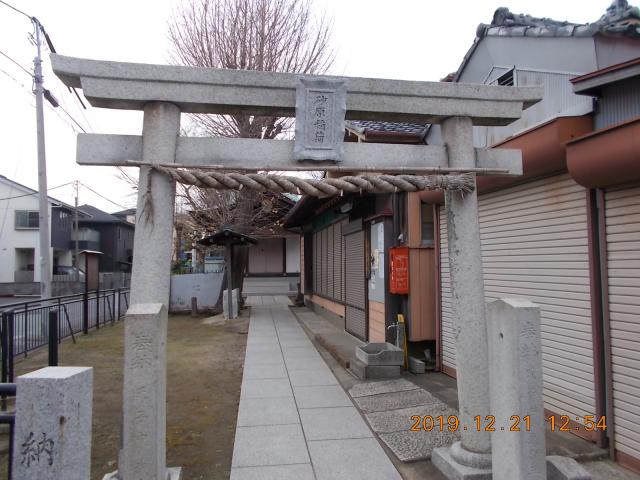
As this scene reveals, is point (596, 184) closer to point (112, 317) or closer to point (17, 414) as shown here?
point (17, 414)

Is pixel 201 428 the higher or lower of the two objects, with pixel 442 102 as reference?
lower

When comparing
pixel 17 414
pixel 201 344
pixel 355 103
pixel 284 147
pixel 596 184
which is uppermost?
pixel 355 103

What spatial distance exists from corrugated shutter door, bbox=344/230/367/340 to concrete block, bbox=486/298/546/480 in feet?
21.0

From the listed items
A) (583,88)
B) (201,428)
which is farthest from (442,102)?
(201,428)

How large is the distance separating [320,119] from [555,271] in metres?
3.13

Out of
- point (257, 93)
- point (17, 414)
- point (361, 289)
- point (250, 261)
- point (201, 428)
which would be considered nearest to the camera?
point (17, 414)

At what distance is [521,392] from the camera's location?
3045 mm

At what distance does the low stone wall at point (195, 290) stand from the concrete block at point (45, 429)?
592 inches

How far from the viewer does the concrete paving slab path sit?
4141 mm

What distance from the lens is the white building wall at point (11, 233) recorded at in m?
32.2

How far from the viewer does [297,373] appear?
301 inches

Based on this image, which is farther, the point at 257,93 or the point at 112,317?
the point at 112,317

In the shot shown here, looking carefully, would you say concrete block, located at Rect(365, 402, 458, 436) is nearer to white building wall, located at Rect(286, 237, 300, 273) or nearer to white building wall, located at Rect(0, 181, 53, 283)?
white building wall, located at Rect(286, 237, 300, 273)

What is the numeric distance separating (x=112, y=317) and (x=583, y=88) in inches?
558
